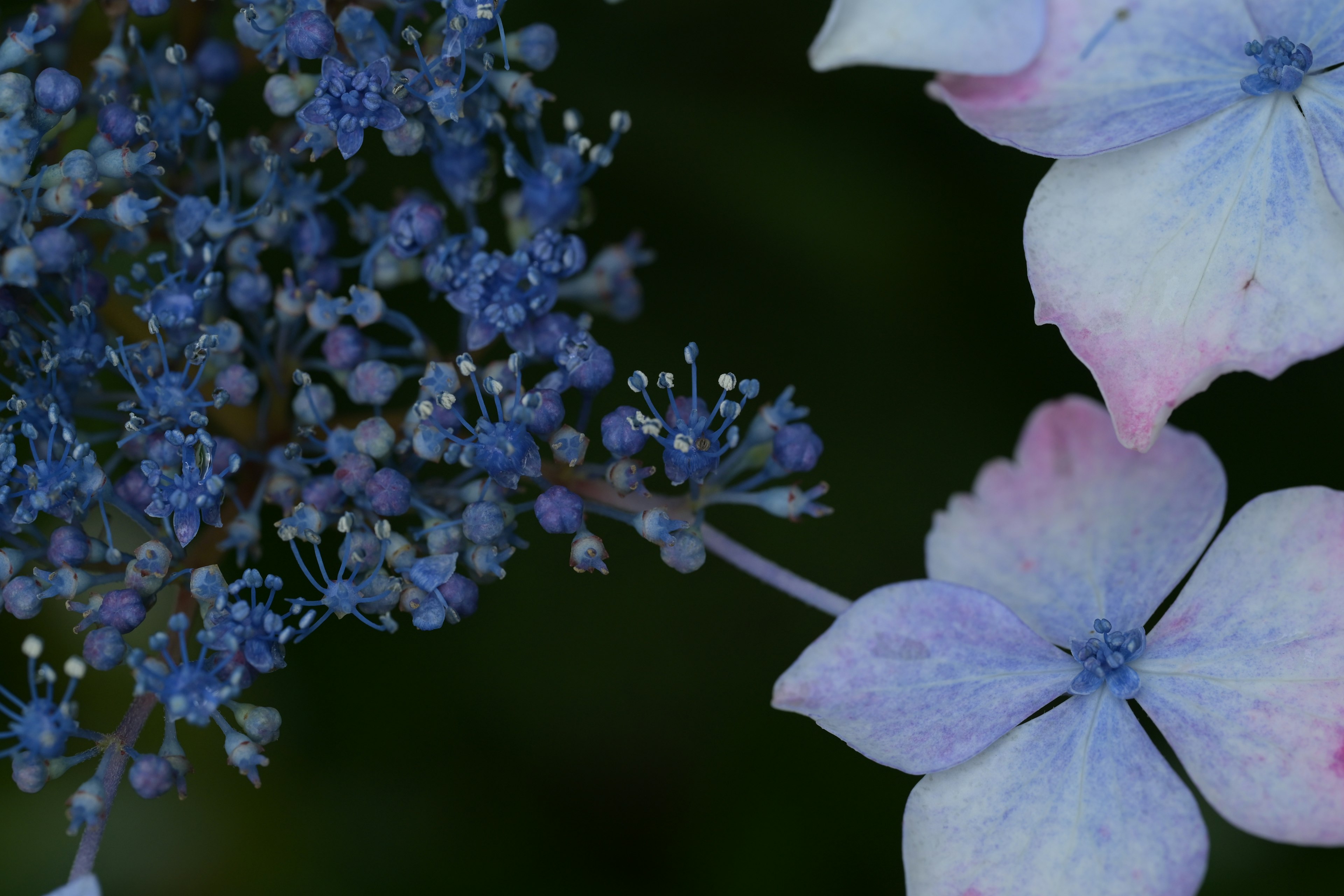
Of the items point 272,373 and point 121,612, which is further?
point 272,373

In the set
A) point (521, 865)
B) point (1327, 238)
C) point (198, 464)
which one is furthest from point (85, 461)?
point (1327, 238)

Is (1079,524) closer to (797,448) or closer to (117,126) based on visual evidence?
(797,448)

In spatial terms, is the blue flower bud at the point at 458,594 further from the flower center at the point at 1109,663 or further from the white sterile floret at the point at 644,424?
the flower center at the point at 1109,663

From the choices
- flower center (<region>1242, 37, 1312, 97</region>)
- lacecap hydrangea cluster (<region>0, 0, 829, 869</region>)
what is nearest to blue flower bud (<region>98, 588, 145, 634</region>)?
lacecap hydrangea cluster (<region>0, 0, 829, 869</region>)

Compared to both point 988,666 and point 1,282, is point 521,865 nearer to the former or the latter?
point 988,666

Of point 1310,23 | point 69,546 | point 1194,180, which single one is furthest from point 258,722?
point 1310,23

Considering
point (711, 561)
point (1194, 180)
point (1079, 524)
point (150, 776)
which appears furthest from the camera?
point (711, 561)

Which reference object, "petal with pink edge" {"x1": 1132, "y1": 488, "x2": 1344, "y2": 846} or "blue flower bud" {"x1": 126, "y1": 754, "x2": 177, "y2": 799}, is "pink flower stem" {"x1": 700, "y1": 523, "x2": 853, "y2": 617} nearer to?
"petal with pink edge" {"x1": 1132, "y1": 488, "x2": 1344, "y2": 846}
